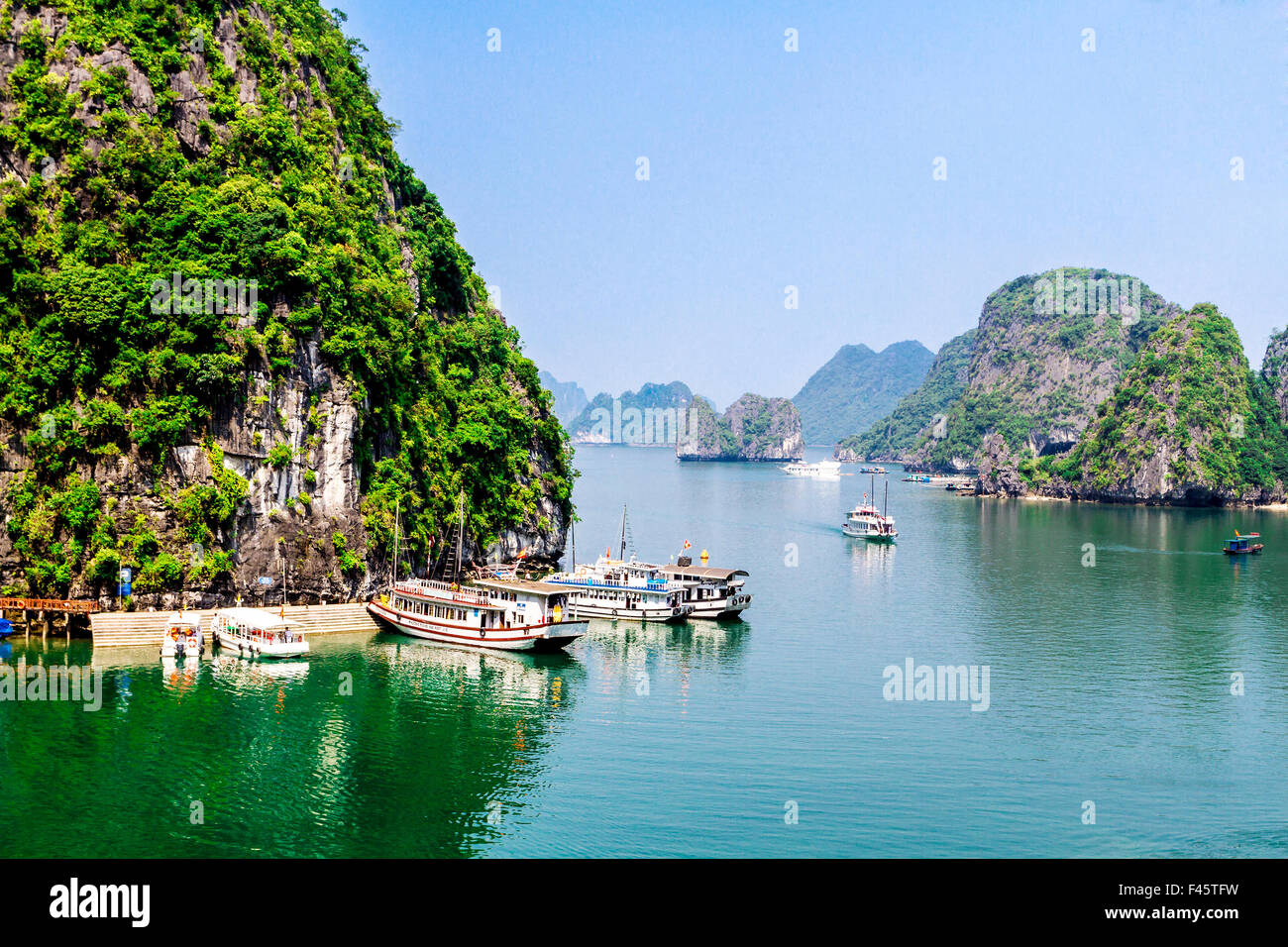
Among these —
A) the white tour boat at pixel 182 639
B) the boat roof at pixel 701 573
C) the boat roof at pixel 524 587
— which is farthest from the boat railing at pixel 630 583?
the white tour boat at pixel 182 639

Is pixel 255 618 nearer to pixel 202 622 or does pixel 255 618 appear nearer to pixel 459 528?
pixel 202 622

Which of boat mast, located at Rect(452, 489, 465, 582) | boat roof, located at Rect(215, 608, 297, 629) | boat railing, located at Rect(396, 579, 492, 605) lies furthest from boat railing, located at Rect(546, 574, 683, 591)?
boat roof, located at Rect(215, 608, 297, 629)

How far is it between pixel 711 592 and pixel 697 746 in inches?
978

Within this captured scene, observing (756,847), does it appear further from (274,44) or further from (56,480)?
(274,44)

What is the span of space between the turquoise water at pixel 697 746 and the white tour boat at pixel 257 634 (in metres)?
1.31

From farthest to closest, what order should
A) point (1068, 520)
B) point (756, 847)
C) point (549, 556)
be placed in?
1. point (1068, 520)
2. point (549, 556)
3. point (756, 847)

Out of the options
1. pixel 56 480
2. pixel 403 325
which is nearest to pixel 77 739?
pixel 56 480

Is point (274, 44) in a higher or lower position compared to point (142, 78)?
higher

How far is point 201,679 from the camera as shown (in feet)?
136

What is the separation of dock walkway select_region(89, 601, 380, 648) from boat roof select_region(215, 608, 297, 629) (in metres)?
0.95

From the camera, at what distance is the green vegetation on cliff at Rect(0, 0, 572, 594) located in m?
46.4

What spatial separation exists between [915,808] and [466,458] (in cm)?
4156

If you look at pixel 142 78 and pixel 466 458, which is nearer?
pixel 142 78

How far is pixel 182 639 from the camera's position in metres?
43.9
